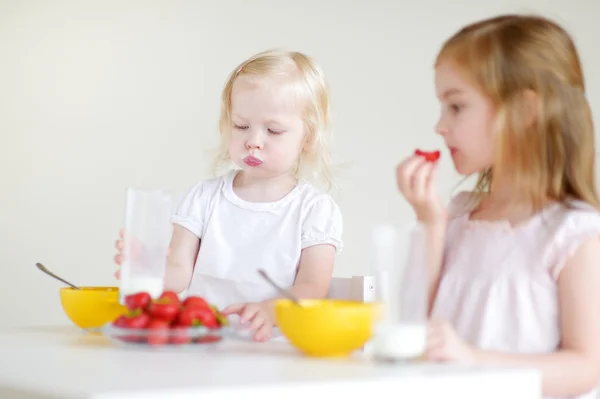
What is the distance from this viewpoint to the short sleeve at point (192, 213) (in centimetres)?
209

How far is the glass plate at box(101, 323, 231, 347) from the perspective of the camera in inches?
49.4

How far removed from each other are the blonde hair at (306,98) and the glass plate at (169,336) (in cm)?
87

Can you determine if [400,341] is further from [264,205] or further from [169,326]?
[264,205]

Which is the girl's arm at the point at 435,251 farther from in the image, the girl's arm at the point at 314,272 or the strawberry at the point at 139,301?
the strawberry at the point at 139,301

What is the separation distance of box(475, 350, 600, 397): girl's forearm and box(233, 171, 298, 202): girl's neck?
87 cm

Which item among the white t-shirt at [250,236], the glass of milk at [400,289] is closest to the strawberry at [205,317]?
the glass of milk at [400,289]

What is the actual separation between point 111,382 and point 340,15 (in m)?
3.09

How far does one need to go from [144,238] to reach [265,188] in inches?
28.1

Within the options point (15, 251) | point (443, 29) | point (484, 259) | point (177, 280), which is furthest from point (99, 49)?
point (484, 259)

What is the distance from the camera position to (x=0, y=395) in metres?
1.12

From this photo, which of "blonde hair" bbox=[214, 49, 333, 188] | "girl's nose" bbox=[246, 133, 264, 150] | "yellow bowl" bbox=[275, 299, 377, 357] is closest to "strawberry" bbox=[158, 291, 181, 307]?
"yellow bowl" bbox=[275, 299, 377, 357]

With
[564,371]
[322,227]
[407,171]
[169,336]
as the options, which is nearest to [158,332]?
[169,336]

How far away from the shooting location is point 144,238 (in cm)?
140

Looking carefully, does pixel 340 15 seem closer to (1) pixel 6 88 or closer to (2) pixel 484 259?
(1) pixel 6 88
